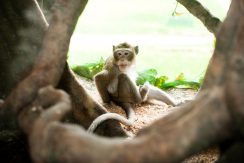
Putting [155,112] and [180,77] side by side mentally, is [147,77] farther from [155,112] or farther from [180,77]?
[155,112]

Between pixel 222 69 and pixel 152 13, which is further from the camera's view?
pixel 152 13

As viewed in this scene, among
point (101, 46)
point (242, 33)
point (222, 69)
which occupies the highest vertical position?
point (242, 33)

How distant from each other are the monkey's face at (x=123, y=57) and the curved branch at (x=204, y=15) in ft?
5.99

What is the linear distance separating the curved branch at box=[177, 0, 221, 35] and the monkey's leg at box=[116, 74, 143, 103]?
5.70 feet

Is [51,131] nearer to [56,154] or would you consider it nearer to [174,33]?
[56,154]

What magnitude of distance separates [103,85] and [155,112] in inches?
33.6

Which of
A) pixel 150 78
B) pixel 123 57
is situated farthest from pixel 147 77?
pixel 123 57

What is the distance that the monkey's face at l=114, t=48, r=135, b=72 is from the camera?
643 cm

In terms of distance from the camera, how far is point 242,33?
1991mm

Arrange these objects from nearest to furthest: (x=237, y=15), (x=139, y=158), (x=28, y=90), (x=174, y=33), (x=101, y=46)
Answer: (x=139, y=158) → (x=237, y=15) → (x=28, y=90) → (x=101, y=46) → (x=174, y=33)

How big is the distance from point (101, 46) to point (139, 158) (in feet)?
32.5

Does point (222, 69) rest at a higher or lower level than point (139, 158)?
higher

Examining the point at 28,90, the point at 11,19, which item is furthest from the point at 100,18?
the point at 28,90

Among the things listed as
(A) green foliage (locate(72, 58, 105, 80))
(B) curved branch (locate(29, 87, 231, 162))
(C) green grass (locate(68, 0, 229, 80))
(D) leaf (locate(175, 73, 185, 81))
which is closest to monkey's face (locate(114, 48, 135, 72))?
(A) green foliage (locate(72, 58, 105, 80))
